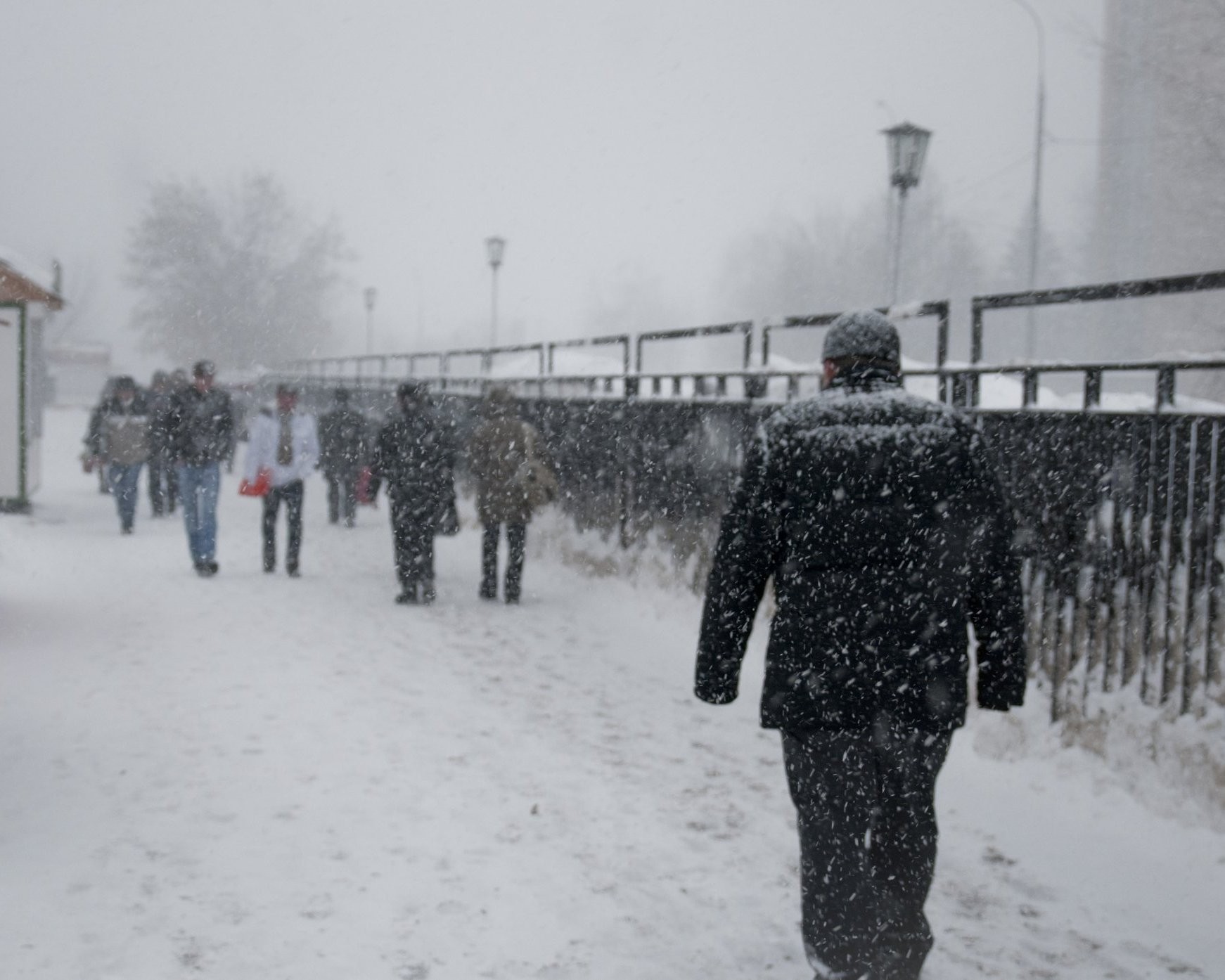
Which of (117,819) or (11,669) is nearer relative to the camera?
(117,819)

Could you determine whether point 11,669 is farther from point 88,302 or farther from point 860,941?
point 88,302

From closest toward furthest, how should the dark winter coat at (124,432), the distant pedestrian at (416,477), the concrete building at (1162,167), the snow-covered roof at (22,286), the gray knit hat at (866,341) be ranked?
the gray knit hat at (866,341) → the snow-covered roof at (22,286) → the distant pedestrian at (416,477) → the dark winter coat at (124,432) → the concrete building at (1162,167)

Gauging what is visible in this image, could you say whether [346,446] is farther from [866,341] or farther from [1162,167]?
[1162,167]

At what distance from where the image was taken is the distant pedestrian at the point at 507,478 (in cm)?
1028

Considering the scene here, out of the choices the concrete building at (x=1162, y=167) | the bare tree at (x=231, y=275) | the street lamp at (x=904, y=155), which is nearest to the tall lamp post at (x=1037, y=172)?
the concrete building at (x=1162, y=167)

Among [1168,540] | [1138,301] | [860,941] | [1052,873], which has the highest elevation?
[1138,301]

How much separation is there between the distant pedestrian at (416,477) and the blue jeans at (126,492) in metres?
5.43

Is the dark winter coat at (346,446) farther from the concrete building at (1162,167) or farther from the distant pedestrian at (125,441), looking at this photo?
the concrete building at (1162,167)

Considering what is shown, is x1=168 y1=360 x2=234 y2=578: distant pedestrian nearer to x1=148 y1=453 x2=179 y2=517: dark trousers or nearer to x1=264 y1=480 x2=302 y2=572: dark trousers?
x1=264 y1=480 x2=302 y2=572: dark trousers

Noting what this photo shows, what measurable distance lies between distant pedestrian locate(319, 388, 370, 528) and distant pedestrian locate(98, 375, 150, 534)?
2.18m

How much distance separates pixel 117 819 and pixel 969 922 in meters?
3.15

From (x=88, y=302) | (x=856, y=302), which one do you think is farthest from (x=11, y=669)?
(x=88, y=302)

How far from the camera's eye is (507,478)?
10.3m

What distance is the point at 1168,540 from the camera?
17.3 feet
